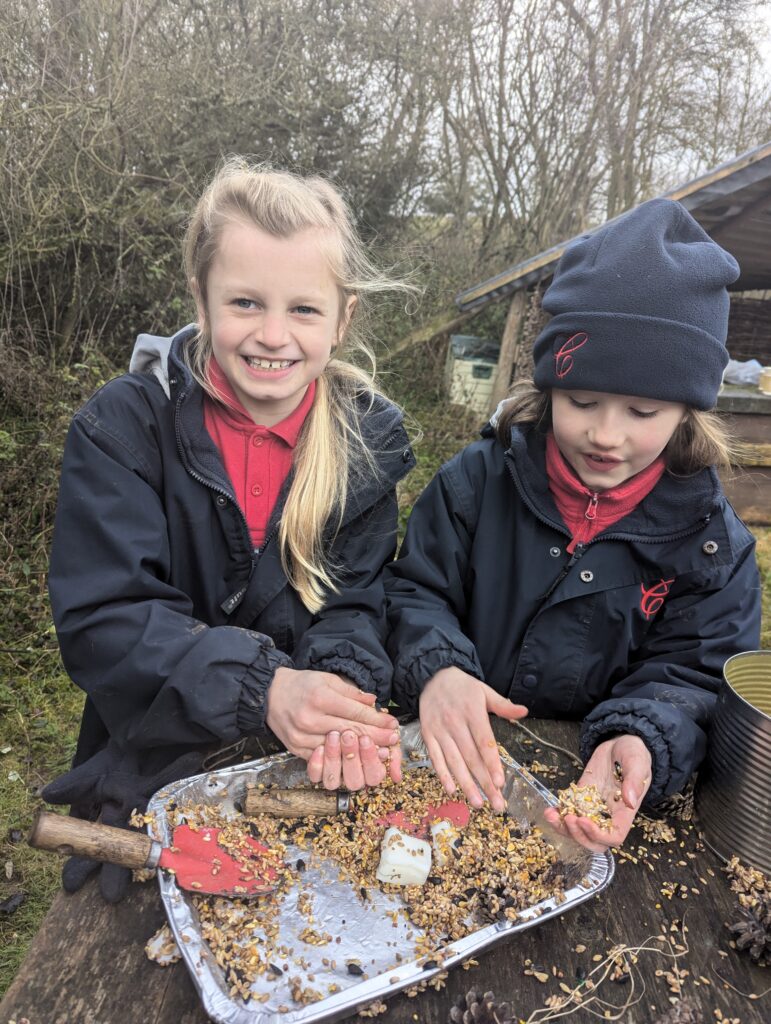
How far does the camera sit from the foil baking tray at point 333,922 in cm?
119

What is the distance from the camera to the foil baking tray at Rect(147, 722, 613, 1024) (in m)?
1.19

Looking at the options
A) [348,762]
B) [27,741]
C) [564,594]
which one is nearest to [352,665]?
[348,762]

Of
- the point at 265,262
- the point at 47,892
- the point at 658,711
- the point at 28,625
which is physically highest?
the point at 265,262

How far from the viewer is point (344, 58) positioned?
7.57 meters

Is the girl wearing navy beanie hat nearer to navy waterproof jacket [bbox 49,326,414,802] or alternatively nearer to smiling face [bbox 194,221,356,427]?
navy waterproof jacket [bbox 49,326,414,802]

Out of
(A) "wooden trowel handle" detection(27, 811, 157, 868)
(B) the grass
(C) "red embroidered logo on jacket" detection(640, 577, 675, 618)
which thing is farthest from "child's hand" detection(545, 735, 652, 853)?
(B) the grass

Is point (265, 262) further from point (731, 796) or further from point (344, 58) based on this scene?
point (344, 58)

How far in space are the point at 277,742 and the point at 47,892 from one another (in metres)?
1.99

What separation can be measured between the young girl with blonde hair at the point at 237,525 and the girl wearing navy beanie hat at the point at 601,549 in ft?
0.58

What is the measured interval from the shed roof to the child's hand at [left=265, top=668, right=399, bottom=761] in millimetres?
4227

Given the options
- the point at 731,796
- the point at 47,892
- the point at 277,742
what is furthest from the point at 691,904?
the point at 47,892

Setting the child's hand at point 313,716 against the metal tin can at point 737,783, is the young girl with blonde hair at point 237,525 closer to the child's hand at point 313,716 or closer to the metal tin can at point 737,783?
the child's hand at point 313,716

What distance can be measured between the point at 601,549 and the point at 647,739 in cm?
→ 60

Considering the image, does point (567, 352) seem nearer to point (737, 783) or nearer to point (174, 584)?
point (737, 783)
